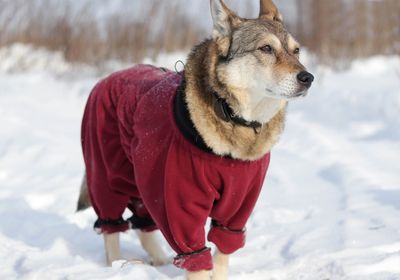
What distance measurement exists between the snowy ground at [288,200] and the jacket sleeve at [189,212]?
1.09 feet

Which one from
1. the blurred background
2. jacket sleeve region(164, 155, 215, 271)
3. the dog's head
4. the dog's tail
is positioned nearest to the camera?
jacket sleeve region(164, 155, 215, 271)

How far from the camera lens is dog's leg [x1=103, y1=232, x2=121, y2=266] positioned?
13.9ft

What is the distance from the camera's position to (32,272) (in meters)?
3.84

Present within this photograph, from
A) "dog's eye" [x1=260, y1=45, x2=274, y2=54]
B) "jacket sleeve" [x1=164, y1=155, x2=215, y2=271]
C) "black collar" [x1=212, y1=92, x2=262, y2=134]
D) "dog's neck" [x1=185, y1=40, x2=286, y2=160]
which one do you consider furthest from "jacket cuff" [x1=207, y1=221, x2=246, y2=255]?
"dog's eye" [x1=260, y1=45, x2=274, y2=54]

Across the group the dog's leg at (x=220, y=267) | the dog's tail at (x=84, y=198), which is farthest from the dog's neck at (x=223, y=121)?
the dog's tail at (x=84, y=198)

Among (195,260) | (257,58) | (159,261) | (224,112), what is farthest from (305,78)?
(159,261)

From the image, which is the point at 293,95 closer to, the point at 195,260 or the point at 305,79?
the point at 305,79

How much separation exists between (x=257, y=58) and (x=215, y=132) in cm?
51

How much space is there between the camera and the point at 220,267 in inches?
145

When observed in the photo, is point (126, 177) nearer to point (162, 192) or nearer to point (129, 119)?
point (129, 119)

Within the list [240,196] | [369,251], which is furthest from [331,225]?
[240,196]

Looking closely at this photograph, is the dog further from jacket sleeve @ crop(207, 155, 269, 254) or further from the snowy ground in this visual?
the snowy ground

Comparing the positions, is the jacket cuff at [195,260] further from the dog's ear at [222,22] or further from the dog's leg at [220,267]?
the dog's ear at [222,22]

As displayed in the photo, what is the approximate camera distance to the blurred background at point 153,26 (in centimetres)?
1568
